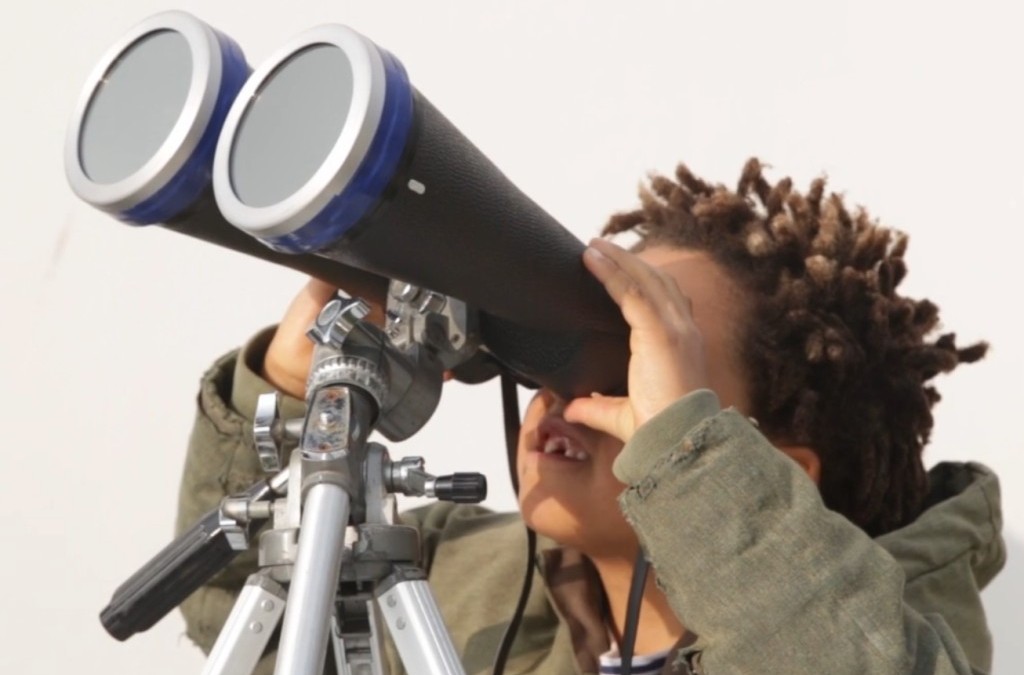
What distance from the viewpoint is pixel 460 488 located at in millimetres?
747

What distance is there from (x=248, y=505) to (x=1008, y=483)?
785 mm

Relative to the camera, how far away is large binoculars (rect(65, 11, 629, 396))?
2.09 ft

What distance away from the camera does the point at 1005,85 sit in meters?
1.30

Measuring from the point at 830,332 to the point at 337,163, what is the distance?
1.66 feet

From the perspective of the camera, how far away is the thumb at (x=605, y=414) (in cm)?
86

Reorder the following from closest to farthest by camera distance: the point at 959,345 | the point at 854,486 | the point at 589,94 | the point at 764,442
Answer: the point at 764,442, the point at 854,486, the point at 959,345, the point at 589,94

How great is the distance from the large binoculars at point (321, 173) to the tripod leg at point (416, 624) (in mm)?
141

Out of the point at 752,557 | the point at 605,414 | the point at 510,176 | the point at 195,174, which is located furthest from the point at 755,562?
the point at 510,176

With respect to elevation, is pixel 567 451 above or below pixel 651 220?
below

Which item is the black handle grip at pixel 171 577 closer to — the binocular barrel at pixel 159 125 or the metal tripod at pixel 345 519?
the metal tripod at pixel 345 519

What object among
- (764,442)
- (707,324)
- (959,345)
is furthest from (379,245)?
(959,345)

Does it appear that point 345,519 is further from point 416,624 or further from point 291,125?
point 291,125

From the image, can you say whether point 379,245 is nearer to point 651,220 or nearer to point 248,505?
point 248,505

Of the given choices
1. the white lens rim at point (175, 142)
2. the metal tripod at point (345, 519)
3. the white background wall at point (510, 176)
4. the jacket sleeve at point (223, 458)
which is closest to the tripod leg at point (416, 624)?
the metal tripod at point (345, 519)
